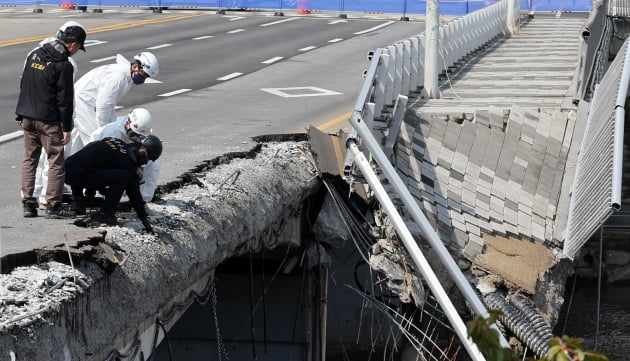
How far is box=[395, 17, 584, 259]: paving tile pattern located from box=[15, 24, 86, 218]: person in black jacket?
7188mm

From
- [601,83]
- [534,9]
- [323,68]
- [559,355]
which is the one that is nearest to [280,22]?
[534,9]

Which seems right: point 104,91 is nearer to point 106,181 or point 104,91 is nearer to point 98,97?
point 98,97

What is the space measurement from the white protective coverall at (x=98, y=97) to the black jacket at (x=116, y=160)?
1.54 metres

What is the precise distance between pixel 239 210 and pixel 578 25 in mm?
24442

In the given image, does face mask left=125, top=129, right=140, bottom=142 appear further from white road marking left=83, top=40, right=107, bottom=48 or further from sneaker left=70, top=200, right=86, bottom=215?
white road marking left=83, top=40, right=107, bottom=48

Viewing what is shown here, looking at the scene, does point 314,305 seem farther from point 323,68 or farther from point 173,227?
point 323,68

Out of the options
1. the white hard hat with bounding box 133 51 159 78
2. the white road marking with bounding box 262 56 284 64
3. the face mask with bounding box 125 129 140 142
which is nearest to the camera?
the face mask with bounding box 125 129 140 142

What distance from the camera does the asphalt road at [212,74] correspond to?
13.5m

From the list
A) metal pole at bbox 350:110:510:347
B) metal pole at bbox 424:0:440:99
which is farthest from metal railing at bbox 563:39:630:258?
metal pole at bbox 424:0:440:99

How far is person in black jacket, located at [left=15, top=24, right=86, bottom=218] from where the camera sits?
30.7 ft

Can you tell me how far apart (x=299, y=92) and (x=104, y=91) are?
11.9 metres

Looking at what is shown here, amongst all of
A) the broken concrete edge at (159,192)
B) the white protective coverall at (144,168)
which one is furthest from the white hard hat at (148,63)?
the broken concrete edge at (159,192)

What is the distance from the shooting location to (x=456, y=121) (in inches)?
700

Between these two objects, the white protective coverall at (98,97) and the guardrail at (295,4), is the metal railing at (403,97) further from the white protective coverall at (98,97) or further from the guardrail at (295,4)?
the guardrail at (295,4)
